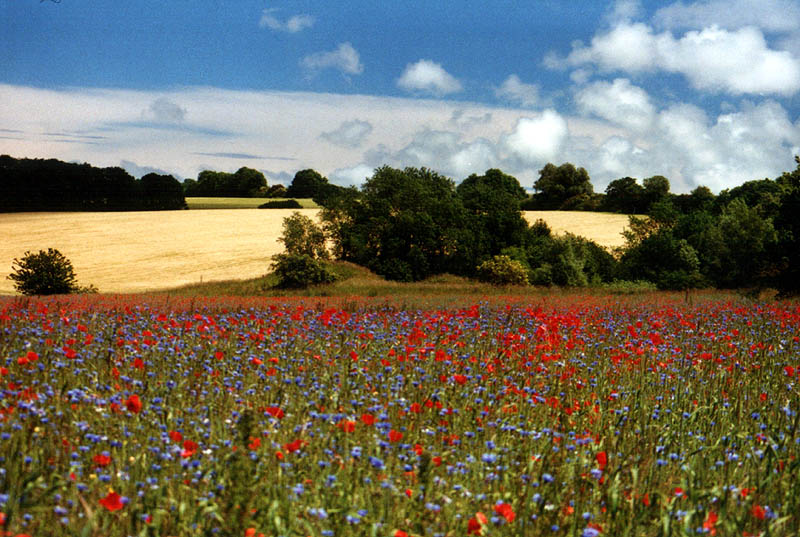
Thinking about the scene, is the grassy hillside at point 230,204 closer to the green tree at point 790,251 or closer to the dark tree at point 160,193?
the dark tree at point 160,193

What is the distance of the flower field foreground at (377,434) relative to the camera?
12.9ft

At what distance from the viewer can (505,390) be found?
655 centimetres

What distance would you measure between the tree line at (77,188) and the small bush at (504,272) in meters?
50.6

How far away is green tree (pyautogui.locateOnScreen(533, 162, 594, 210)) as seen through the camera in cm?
10152

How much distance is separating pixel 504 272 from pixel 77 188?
57.8m

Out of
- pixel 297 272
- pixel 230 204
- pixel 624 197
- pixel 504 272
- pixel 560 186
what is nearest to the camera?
pixel 297 272

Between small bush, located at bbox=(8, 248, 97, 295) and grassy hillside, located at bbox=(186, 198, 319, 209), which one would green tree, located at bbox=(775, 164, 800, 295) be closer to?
small bush, located at bbox=(8, 248, 97, 295)

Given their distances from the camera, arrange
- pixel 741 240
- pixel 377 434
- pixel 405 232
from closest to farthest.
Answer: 1. pixel 377 434
2. pixel 741 240
3. pixel 405 232

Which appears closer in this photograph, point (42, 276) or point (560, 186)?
point (42, 276)

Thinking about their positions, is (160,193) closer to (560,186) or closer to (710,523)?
(560,186)

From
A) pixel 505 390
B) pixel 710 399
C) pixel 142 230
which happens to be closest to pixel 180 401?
pixel 505 390

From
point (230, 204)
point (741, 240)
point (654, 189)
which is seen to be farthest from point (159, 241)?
point (654, 189)

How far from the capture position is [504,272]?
47812 mm

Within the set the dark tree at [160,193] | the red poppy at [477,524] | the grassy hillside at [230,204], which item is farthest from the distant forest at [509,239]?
the red poppy at [477,524]
